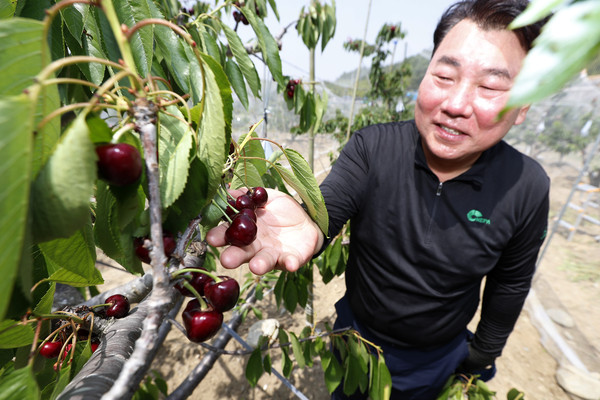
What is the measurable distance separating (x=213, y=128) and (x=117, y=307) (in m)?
0.61

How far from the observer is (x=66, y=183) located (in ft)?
0.99

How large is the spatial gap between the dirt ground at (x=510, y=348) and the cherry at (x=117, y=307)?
1810 mm

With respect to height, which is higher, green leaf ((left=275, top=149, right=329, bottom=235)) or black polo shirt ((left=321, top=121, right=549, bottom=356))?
green leaf ((left=275, top=149, right=329, bottom=235))

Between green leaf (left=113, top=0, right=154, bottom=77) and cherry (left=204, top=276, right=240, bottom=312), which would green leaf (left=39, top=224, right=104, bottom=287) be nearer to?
cherry (left=204, top=276, right=240, bottom=312)

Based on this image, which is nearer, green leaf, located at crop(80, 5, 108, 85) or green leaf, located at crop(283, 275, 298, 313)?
green leaf, located at crop(80, 5, 108, 85)

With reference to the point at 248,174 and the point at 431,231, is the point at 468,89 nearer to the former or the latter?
the point at 431,231

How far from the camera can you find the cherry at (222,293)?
541mm

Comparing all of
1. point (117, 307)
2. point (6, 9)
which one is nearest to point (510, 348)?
point (117, 307)

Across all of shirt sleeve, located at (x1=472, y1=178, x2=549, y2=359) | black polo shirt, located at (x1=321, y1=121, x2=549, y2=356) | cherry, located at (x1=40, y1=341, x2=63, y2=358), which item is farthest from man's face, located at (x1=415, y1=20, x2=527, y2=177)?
cherry, located at (x1=40, y1=341, x2=63, y2=358)

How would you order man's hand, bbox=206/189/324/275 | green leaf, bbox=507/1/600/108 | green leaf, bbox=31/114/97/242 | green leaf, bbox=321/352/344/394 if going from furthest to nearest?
green leaf, bbox=321/352/344/394, man's hand, bbox=206/189/324/275, green leaf, bbox=31/114/97/242, green leaf, bbox=507/1/600/108

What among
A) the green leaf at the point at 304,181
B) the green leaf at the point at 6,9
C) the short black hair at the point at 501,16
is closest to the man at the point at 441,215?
the short black hair at the point at 501,16

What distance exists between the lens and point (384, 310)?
1.53 metres

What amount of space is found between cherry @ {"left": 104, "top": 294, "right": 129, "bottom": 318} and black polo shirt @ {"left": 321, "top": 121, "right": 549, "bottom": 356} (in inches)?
32.3

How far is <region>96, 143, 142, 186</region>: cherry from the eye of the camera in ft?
1.16
